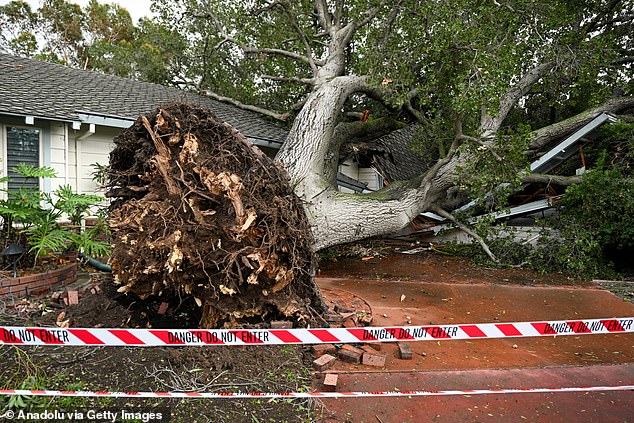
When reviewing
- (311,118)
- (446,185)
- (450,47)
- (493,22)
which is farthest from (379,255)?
(493,22)

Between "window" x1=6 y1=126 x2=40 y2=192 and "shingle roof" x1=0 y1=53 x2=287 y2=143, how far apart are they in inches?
20.8

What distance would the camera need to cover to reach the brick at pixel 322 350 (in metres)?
3.57

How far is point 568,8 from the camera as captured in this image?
31.2ft

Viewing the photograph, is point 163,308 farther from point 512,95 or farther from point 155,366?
point 512,95

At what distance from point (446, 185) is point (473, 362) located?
541 cm

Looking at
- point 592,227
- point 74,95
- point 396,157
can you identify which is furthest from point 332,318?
point 396,157

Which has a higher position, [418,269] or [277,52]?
[277,52]

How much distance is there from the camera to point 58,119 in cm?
689

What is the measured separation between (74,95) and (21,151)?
1855mm

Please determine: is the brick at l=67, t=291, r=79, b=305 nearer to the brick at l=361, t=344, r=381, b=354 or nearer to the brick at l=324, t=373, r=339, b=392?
the brick at l=324, t=373, r=339, b=392

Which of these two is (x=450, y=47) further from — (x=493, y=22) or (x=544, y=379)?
(x=544, y=379)

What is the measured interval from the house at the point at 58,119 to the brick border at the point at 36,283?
275cm

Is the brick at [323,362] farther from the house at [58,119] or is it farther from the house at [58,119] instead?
the house at [58,119]

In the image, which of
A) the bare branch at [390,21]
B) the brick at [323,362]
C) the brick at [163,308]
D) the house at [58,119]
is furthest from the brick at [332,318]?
the bare branch at [390,21]
